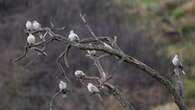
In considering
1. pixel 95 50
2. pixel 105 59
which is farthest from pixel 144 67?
pixel 105 59

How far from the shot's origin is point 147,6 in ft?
27.6

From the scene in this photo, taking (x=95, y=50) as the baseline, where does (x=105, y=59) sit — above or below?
below

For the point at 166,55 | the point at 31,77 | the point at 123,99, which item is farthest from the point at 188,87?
the point at 123,99

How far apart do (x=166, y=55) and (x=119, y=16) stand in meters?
0.93

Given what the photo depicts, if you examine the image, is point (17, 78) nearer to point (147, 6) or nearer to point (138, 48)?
point (138, 48)

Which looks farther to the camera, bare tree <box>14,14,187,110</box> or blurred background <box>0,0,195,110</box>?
blurred background <box>0,0,195,110</box>

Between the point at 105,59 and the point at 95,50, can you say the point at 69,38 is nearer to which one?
the point at 95,50

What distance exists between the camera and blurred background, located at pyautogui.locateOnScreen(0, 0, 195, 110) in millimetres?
5676

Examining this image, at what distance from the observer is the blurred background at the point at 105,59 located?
568cm

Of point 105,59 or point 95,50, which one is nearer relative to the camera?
point 95,50

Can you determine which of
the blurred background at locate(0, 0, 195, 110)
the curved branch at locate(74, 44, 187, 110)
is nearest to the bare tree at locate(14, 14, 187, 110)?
the curved branch at locate(74, 44, 187, 110)

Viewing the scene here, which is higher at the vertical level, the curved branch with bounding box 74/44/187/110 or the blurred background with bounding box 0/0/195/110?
the curved branch with bounding box 74/44/187/110

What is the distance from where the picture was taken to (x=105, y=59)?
6.37 metres

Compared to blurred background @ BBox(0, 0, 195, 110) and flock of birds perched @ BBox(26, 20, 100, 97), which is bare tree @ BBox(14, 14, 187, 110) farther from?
blurred background @ BBox(0, 0, 195, 110)
